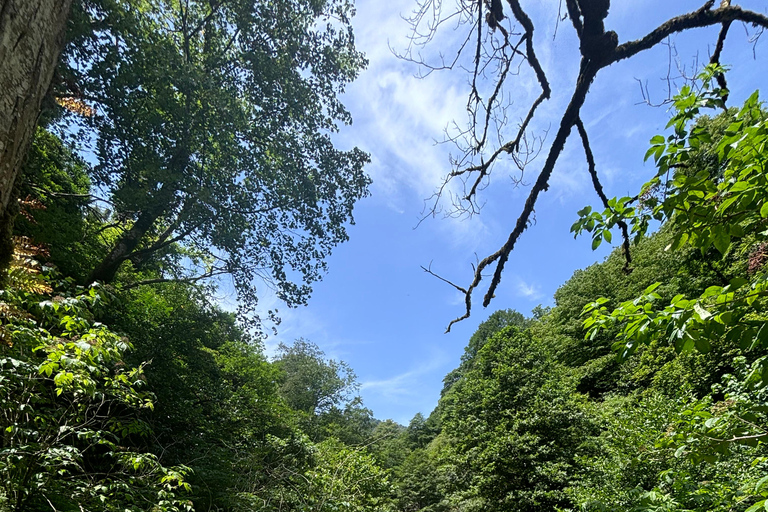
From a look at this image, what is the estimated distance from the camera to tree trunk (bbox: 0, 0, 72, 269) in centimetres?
108

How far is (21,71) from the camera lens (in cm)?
113

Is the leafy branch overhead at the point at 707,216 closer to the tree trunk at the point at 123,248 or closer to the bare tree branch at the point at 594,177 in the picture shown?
the bare tree branch at the point at 594,177

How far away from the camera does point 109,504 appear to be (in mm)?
3373

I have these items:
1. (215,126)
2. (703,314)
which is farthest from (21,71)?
(215,126)

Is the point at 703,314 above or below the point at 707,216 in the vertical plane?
below

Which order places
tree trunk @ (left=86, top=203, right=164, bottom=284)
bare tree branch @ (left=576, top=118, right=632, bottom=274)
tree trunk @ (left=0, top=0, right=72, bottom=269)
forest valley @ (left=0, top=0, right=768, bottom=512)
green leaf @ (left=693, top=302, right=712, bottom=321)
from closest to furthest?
tree trunk @ (left=0, top=0, right=72, bottom=269), green leaf @ (left=693, top=302, right=712, bottom=321), bare tree branch @ (left=576, top=118, right=632, bottom=274), forest valley @ (left=0, top=0, right=768, bottom=512), tree trunk @ (left=86, top=203, right=164, bottom=284)

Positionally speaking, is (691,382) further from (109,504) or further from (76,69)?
(76,69)

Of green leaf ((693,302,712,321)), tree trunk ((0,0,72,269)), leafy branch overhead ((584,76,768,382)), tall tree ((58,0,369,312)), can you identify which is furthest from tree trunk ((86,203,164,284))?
A: green leaf ((693,302,712,321))

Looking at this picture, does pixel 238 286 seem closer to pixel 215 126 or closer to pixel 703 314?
pixel 215 126

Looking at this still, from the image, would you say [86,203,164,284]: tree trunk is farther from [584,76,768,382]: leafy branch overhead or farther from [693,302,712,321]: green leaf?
[693,302,712,321]: green leaf

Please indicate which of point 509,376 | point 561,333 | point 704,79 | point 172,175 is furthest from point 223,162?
point 561,333

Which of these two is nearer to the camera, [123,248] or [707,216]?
[707,216]

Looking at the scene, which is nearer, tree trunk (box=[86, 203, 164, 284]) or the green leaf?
the green leaf

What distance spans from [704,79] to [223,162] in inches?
395
